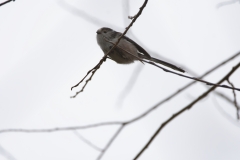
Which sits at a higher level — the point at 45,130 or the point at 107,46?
the point at 107,46

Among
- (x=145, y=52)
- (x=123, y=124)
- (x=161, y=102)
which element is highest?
(x=145, y=52)

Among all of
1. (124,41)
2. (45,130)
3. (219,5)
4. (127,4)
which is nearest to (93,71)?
(45,130)

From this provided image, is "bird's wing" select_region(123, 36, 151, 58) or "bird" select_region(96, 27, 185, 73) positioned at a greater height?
"bird's wing" select_region(123, 36, 151, 58)

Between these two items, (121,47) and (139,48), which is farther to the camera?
(139,48)

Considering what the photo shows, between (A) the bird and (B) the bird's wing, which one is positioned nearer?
(A) the bird

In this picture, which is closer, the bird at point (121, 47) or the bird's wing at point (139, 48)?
the bird at point (121, 47)

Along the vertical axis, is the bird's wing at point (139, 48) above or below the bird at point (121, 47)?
above

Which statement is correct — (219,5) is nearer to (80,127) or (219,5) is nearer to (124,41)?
(124,41)

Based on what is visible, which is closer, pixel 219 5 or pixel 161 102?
pixel 161 102

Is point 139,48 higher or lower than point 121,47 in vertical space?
higher

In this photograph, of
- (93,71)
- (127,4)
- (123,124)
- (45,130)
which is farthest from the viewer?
(127,4)

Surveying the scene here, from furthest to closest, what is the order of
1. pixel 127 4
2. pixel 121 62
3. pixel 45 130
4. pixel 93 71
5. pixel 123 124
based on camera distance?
pixel 121 62 < pixel 127 4 < pixel 45 130 < pixel 123 124 < pixel 93 71
